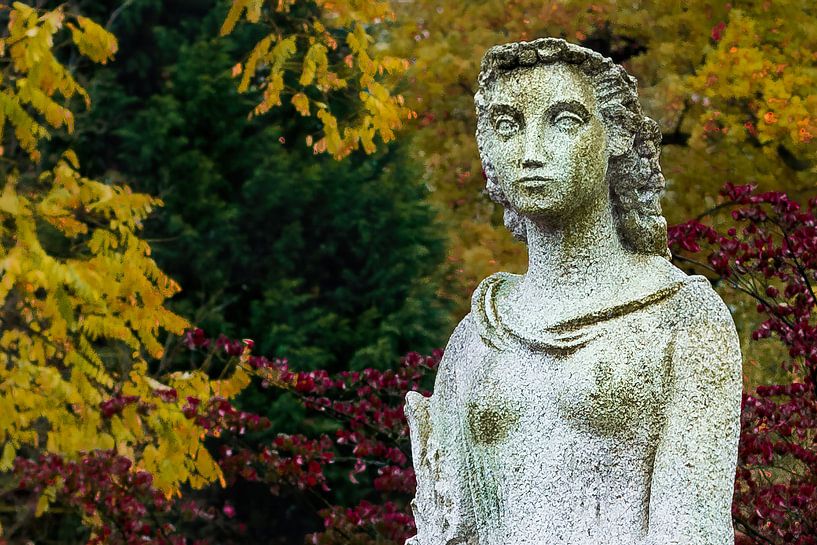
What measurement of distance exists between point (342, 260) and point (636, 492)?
9.75 m

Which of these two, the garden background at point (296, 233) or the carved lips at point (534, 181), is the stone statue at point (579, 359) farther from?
the garden background at point (296, 233)

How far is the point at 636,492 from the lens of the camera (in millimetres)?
3537

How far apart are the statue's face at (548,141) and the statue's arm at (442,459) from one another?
459 millimetres

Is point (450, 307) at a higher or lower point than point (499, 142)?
lower

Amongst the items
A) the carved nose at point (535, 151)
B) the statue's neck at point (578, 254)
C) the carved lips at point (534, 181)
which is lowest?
the statue's neck at point (578, 254)

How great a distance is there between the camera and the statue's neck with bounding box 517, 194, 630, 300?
3.71 meters

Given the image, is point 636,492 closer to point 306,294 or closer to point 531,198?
point 531,198

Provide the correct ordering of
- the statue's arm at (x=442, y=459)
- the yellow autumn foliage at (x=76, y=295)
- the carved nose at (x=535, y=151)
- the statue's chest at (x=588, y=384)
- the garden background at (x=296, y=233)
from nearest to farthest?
the statue's chest at (x=588, y=384)
the carved nose at (x=535, y=151)
the statue's arm at (x=442, y=459)
the yellow autumn foliage at (x=76, y=295)
the garden background at (x=296, y=233)

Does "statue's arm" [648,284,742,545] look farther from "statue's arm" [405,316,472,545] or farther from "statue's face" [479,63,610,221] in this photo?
"statue's arm" [405,316,472,545]

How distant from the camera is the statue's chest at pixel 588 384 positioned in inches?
139

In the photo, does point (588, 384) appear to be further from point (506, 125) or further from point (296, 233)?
point (296, 233)

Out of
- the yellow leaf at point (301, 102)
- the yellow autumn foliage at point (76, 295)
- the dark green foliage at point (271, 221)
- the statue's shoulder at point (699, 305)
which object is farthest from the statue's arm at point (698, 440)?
the dark green foliage at point (271, 221)

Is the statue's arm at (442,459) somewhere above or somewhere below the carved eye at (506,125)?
below

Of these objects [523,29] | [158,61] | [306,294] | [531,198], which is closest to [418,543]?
[531,198]
